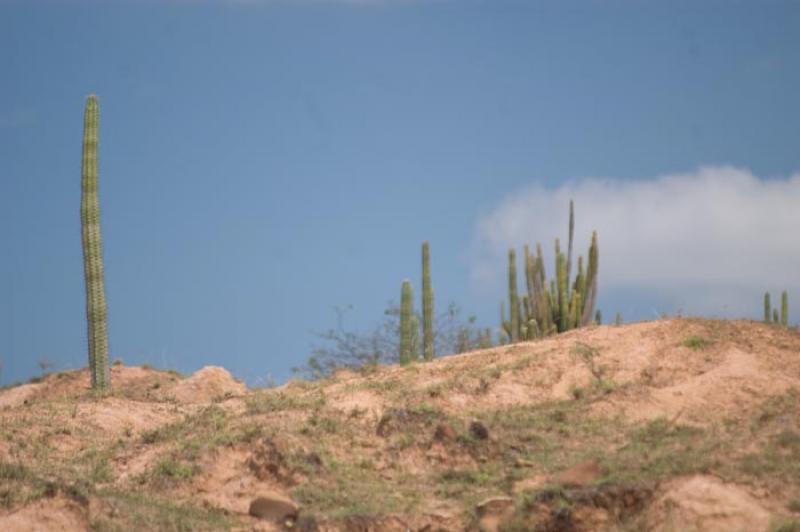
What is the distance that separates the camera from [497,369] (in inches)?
738

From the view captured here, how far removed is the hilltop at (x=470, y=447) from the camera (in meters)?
13.6

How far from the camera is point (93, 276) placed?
22609 millimetres

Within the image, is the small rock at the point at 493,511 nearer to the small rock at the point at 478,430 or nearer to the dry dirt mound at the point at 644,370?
the small rock at the point at 478,430

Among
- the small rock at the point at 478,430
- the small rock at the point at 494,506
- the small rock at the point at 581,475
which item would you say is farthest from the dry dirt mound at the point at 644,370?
the small rock at the point at 494,506

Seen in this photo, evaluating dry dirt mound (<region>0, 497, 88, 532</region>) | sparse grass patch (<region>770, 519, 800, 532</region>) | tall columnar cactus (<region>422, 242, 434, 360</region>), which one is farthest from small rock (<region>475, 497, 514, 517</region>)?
tall columnar cactus (<region>422, 242, 434, 360</region>)

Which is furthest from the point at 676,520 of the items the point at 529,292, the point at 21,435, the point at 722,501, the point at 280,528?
the point at 529,292

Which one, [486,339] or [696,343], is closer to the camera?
[696,343]

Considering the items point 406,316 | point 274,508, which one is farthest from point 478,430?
point 406,316

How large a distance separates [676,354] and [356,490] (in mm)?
5902

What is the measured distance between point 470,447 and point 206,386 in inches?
414

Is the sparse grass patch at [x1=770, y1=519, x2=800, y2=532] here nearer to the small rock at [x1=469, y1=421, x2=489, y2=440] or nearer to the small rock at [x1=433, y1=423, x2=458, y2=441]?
the small rock at [x1=469, y1=421, x2=489, y2=440]

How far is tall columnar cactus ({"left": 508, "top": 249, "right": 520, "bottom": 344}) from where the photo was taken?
93.0 feet

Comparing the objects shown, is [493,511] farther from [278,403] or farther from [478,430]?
[278,403]

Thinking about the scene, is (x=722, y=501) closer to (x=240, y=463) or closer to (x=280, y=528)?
(x=280, y=528)
